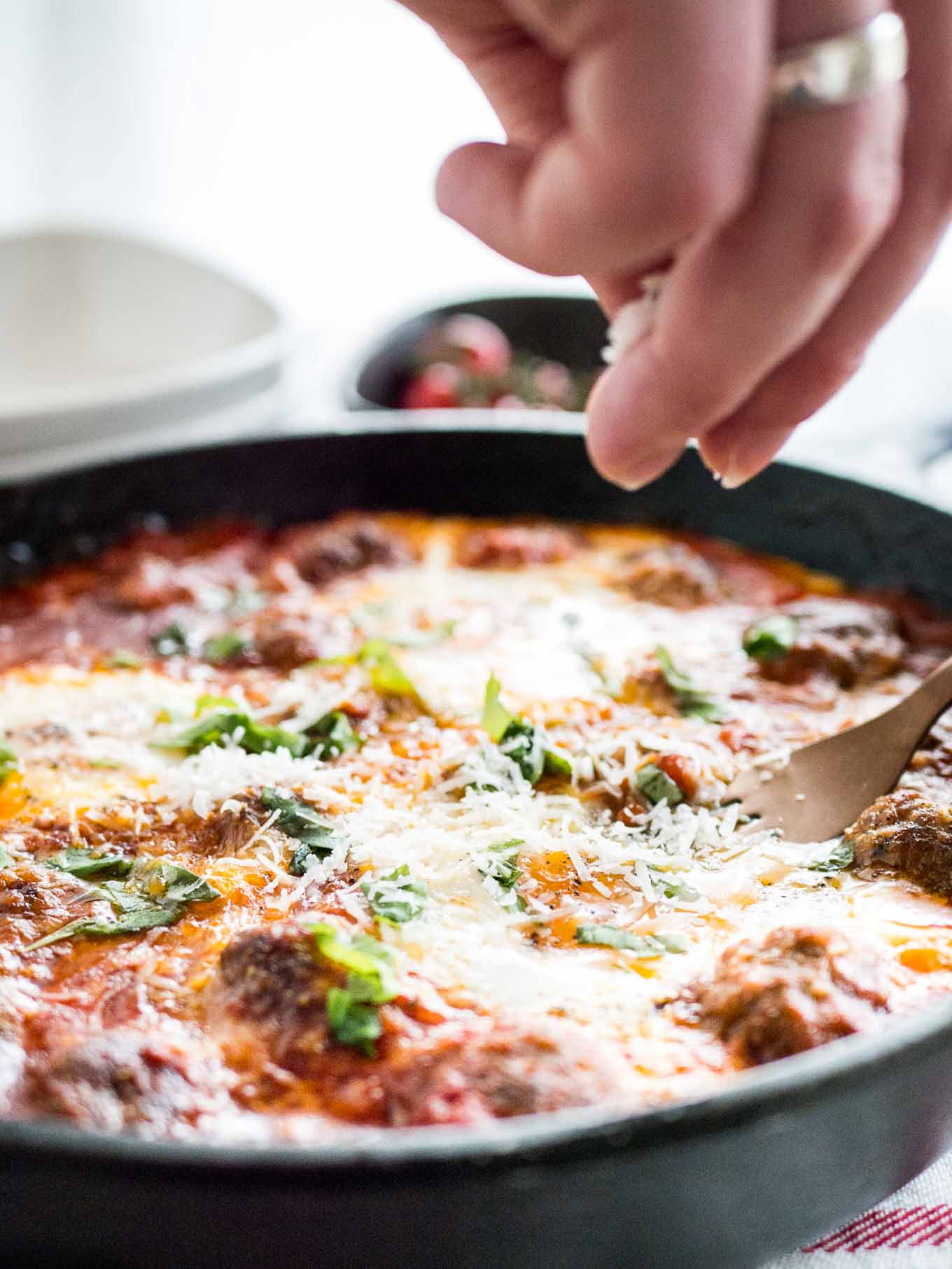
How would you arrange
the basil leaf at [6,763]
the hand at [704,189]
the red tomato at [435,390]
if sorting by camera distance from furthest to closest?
the red tomato at [435,390]
the basil leaf at [6,763]
the hand at [704,189]

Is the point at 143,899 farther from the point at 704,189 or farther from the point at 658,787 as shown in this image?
the point at 704,189

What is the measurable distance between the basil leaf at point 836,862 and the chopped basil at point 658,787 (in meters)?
0.30

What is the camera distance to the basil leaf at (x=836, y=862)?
2.51 meters

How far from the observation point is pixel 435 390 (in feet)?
17.8

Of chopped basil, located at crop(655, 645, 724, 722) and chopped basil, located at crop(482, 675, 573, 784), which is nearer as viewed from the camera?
chopped basil, located at crop(482, 675, 573, 784)

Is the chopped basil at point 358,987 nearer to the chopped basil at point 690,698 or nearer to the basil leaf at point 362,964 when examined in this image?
the basil leaf at point 362,964

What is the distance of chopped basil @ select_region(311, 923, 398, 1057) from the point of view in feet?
6.81

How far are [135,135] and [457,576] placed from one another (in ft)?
22.4

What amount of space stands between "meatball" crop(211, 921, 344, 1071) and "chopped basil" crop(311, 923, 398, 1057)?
0.8 inches

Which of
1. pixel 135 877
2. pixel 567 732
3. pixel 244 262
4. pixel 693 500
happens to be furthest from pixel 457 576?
pixel 244 262

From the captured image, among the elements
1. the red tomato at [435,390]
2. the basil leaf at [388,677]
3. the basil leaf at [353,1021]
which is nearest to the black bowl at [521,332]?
the red tomato at [435,390]

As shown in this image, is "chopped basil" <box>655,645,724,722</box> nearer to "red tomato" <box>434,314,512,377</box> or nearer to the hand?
the hand

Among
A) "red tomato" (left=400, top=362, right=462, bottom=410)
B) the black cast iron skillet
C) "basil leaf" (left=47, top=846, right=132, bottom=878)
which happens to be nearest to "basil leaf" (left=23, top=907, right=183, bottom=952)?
"basil leaf" (left=47, top=846, right=132, bottom=878)

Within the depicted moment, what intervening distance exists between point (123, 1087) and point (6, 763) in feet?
3.55
